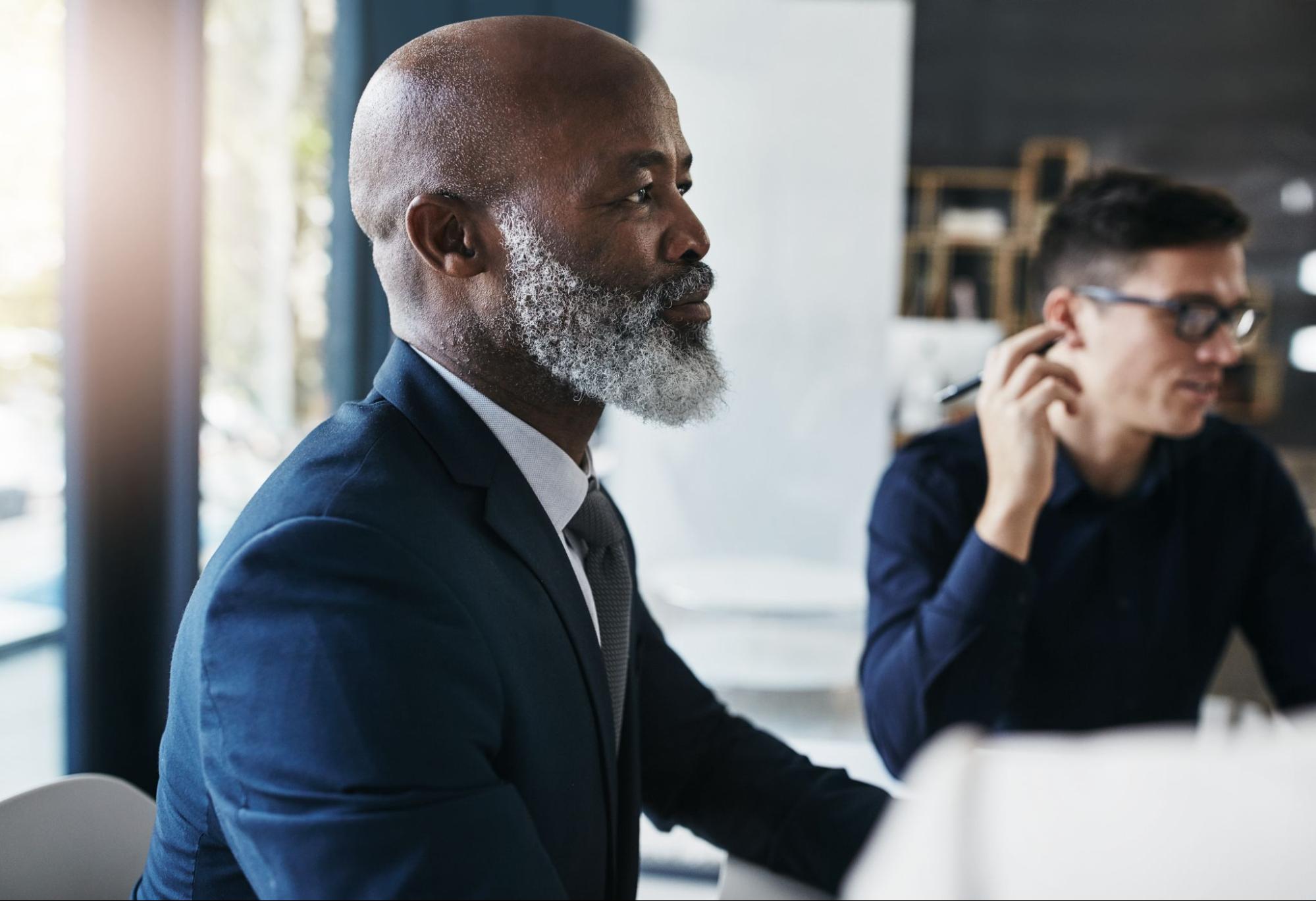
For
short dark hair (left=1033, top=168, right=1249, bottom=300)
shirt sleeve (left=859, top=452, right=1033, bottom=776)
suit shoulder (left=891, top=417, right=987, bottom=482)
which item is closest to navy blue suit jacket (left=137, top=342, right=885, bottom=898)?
shirt sleeve (left=859, top=452, right=1033, bottom=776)

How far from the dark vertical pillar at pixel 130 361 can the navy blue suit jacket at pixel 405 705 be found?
1551 millimetres

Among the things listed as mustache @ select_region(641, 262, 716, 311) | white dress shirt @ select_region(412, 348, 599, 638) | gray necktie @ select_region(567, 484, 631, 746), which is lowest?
gray necktie @ select_region(567, 484, 631, 746)

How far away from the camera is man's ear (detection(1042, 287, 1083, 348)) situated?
1753 millimetres

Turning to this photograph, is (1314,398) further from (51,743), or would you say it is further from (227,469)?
(51,743)

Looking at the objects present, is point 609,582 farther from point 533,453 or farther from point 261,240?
point 261,240

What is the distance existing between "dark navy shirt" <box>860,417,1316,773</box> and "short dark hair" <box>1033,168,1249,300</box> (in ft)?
0.99

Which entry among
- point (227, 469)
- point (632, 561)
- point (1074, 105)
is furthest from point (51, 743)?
point (1074, 105)

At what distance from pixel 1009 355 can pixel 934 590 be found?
36 centimetres

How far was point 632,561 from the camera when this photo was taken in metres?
1.25

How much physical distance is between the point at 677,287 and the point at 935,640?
632 millimetres

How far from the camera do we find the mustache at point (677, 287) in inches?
43.6

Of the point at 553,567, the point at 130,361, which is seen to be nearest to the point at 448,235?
the point at 553,567

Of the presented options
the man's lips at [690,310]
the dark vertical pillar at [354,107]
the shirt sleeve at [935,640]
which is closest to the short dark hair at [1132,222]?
the shirt sleeve at [935,640]

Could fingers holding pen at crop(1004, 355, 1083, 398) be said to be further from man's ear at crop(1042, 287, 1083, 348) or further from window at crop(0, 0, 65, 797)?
window at crop(0, 0, 65, 797)
